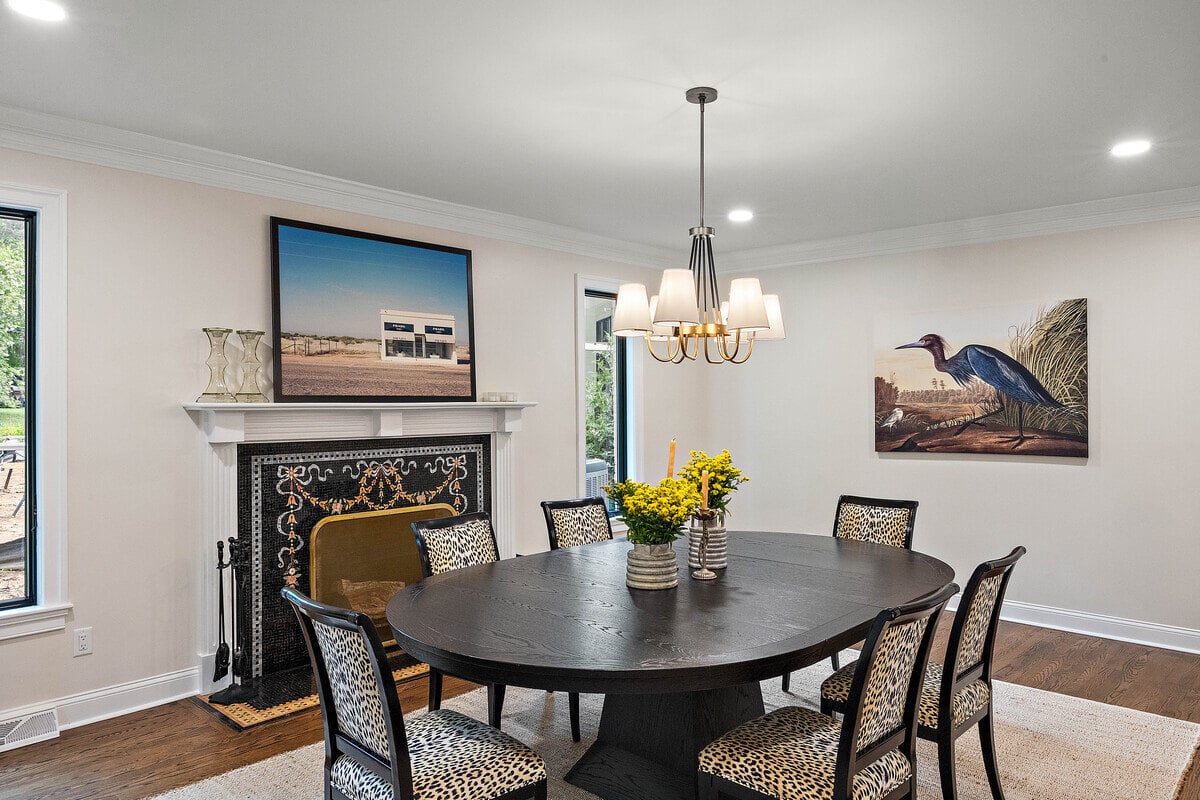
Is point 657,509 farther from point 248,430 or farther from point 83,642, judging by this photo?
point 83,642

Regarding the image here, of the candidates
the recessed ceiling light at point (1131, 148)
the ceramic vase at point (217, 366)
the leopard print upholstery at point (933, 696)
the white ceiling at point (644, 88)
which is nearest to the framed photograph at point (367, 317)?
the ceramic vase at point (217, 366)

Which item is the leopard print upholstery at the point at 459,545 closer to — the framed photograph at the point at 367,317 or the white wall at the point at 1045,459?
the framed photograph at the point at 367,317

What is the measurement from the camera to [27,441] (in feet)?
10.8

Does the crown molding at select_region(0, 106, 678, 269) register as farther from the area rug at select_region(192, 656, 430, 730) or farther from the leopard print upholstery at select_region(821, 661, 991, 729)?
the leopard print upholstery at select_region(821, 661, 991, 729)

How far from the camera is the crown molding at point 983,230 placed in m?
4.41

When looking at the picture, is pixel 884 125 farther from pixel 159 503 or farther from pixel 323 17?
pixel 159 503

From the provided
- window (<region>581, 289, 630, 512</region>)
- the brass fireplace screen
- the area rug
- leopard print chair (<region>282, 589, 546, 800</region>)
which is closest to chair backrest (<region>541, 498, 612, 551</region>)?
the brass fireplace screen

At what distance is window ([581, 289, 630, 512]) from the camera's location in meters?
5.66

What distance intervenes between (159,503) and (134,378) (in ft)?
1.87

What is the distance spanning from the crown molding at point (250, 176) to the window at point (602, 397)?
53 cm

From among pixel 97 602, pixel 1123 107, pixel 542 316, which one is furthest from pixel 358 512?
pixel 1123 107

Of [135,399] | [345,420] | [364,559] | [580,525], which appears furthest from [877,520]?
[135,399]

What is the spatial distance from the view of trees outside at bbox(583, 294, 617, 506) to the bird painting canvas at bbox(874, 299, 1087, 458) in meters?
1.90

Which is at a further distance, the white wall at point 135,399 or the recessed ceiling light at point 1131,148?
the recessed ceiling light at point 1131,148
